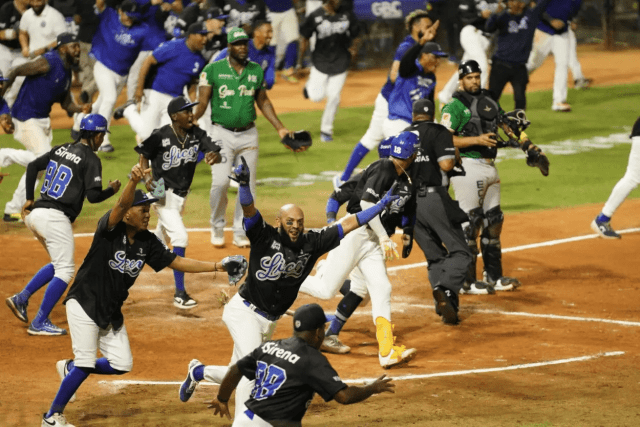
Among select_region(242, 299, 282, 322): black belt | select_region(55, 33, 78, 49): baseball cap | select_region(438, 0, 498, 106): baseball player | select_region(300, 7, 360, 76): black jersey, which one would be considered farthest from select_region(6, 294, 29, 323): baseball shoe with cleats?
select_region(438, 0, 498, 106): baseball player

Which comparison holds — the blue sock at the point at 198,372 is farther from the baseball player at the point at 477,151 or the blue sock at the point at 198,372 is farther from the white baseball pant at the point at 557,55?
the white baseball pant at the point at 557,55

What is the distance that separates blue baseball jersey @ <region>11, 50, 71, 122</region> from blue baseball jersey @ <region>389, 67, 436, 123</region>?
15.0 ft

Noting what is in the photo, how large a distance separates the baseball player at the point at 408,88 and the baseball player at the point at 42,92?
429 cm

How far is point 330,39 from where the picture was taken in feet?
62.0

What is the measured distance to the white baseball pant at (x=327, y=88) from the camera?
19.0 m

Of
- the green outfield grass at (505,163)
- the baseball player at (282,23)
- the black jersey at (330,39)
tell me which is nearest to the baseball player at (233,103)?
the green outfield grass at (505,163)

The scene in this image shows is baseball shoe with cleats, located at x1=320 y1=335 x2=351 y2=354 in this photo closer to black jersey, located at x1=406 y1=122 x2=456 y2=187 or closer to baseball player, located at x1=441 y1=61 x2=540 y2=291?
black jersey, located at x1=406 y1=122 x2=456 y2=187

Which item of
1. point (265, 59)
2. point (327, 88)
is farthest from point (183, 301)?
point (327, 88)

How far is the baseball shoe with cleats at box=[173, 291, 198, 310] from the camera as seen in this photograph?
10805 millimetres

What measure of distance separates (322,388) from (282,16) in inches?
669

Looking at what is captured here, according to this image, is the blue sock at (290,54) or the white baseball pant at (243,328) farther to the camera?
the blue sock at (290,54)

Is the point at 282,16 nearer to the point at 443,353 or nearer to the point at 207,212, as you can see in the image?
the point at 207,212

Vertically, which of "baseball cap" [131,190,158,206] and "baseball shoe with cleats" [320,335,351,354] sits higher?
"baseball cap" [131,190,158,206]

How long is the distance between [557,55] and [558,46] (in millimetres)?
235
